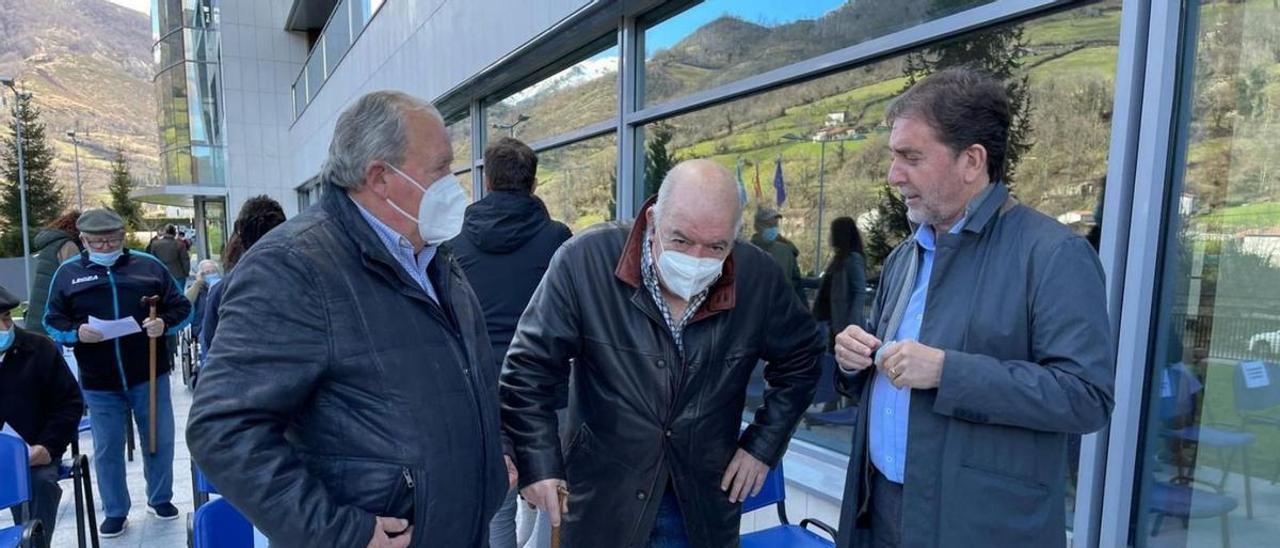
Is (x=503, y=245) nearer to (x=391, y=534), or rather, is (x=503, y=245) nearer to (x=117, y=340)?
(x=391, y=534)

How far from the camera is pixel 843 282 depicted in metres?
3.63

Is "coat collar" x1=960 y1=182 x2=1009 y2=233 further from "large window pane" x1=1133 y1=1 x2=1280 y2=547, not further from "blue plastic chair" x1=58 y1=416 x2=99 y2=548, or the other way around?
"blue plastic chair" x1=58 y1=416 x2=99 y2=548

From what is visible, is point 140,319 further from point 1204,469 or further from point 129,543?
point 1204,469

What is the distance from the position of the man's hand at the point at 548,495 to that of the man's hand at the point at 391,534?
424mm

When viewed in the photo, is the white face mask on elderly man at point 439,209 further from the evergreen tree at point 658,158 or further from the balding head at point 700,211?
the evergreen tree at point 658,158

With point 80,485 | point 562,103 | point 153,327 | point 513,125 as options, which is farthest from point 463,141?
point 80,485

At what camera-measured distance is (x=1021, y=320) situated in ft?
4.51

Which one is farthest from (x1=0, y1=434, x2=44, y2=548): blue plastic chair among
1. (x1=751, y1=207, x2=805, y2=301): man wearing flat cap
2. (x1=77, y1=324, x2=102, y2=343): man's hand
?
(x1=751, y1=207, x2=805, y2=301): man wearing flat cap

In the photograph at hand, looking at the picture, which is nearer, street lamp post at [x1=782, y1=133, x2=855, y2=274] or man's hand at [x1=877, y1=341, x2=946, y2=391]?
man's hand at [x1=877, y1=341, x2=946, y2=391]

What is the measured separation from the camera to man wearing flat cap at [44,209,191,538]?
381 cm

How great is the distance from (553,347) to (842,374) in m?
0.74

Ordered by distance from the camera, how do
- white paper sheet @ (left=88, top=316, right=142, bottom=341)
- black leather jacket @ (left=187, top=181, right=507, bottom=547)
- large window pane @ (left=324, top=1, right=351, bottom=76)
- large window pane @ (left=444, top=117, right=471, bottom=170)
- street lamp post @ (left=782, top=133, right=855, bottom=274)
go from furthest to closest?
large window pane @ (left=324, top=1, right=351, bottom=76) → large window pane @ (left=444, top=117, right=471, bottom=170) → white paper sheet @ (left=88, top=316, right=142, bottom=341) → street lamp post @ (left=782, top=133, right=855, bottom=274) → black leather jacket @ (left=187, top=181, right=507, bottom=547)

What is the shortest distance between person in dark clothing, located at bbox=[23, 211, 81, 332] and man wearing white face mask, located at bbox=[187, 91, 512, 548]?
5.03 m

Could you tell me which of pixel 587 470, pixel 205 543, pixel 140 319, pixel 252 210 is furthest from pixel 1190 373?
pixel 140 319
